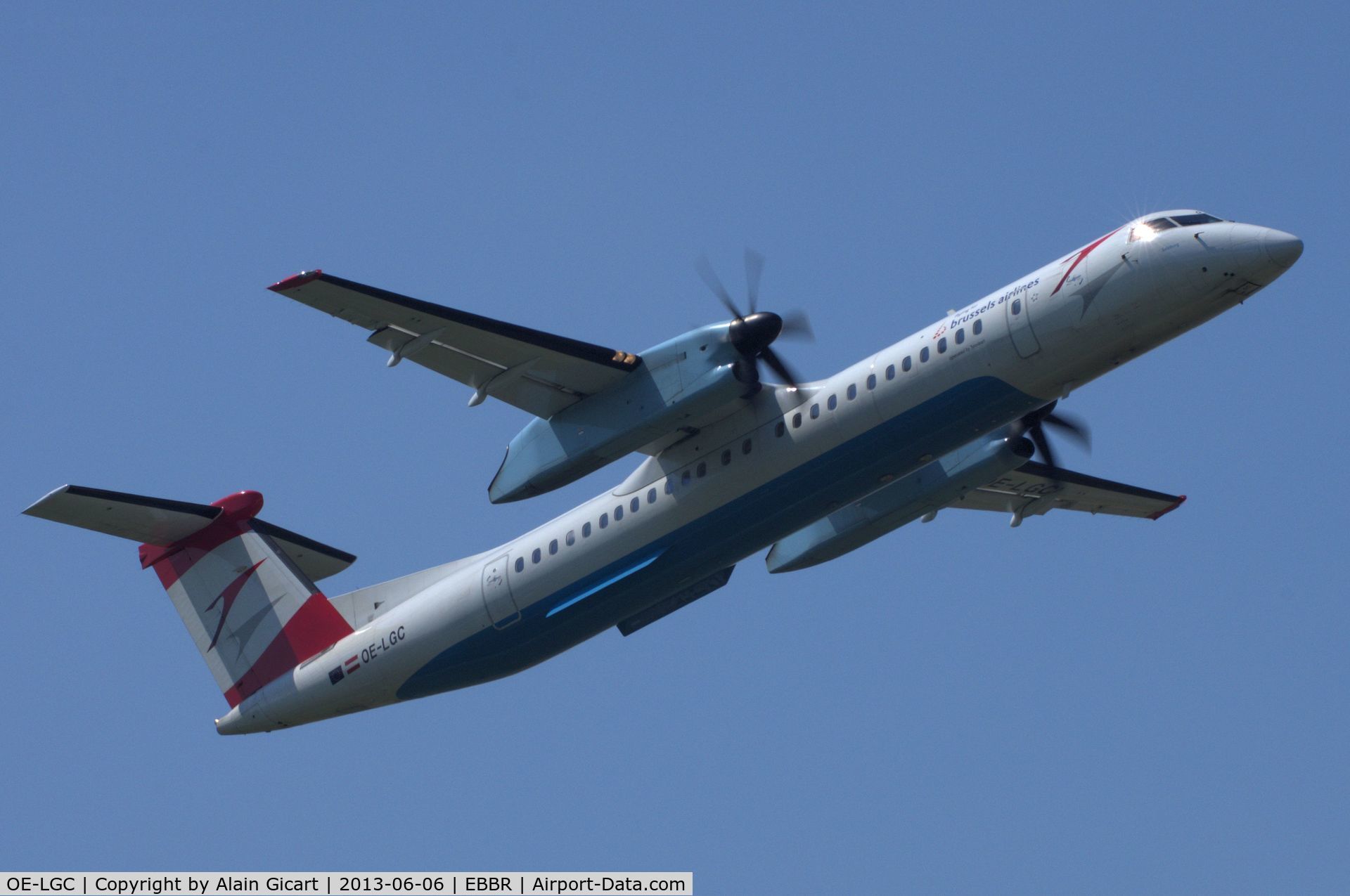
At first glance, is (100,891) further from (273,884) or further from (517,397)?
(517,397)

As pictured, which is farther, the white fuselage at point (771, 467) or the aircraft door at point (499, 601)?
the aircraft door at point (499, 601)

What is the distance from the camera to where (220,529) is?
25.1 m

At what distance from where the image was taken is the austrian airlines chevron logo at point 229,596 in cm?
2495

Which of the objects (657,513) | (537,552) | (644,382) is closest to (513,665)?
(537,552)

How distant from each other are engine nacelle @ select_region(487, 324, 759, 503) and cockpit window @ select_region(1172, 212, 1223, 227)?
5.77m

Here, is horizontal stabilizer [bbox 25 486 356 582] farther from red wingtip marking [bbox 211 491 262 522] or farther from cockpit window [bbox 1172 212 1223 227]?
cockpit window [bbox 1172 212 1223 227]

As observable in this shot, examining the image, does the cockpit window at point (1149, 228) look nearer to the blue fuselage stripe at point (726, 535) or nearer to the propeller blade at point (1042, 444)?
the blue fuselage stripe at point (726, 535)

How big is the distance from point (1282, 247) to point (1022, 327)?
10.5ft

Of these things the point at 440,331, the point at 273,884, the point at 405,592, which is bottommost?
the point at 273,884

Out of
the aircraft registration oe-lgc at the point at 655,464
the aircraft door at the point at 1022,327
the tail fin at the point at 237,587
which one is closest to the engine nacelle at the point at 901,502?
the aircraft registration oe-lgc at the point at 655,464

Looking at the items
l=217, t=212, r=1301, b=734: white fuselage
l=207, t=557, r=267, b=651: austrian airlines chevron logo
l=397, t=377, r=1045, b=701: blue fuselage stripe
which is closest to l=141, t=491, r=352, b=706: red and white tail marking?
l=207, t=557, r=267, b=651: austrian airlines chevron logo

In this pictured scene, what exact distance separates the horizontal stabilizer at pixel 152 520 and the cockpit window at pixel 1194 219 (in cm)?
1456

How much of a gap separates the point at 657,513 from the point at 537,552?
2.06m

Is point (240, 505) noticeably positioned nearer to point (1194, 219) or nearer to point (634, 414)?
point (634, 414)
